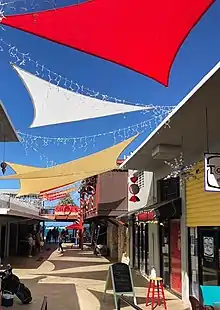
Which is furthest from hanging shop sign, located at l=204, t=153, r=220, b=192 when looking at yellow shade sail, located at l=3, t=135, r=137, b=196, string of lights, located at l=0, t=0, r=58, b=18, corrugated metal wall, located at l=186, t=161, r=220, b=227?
yellow shade sail, located at l=3, t=135, r=137, b=196

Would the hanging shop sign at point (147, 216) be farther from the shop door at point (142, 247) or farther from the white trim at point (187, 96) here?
the white trim at point (187, 96)

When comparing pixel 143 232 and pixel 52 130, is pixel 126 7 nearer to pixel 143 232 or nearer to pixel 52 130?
pixel 52 130

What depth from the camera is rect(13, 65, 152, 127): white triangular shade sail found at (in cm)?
810

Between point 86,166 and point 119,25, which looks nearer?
point 119,25

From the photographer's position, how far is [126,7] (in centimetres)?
451

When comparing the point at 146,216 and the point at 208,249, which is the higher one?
the point at 146,216

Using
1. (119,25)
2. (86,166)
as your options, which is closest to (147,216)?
(86,166)

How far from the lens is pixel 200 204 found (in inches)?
362

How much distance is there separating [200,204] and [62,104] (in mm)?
3723

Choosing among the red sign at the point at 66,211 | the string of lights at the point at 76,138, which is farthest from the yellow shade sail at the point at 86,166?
the red sign at the point at 66,211

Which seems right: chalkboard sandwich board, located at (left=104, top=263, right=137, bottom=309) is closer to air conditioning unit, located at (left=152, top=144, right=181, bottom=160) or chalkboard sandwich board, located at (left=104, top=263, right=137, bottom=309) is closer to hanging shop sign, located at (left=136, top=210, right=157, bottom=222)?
hanging shop sign, located at (left=136, top=210, right=157, bottom=222)

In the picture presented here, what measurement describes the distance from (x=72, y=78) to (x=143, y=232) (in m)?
9.69

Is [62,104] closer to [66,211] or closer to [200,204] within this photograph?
[200,204]

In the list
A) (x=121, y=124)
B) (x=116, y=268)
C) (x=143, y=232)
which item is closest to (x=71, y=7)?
(x=121, y=124)
